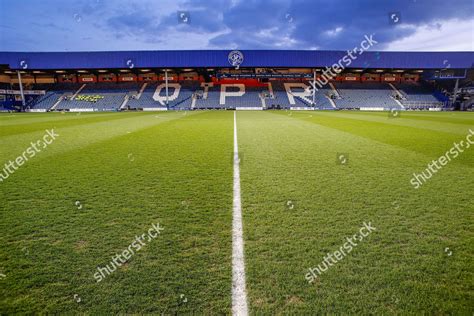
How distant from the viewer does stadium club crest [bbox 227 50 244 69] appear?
46938mm

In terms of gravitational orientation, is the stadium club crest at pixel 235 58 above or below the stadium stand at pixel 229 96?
above

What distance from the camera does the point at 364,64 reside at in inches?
1893

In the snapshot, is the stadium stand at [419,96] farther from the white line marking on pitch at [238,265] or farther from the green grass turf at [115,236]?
the white line marking on pitch at [238,265]

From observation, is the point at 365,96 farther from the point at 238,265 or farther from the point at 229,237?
the point at 238,265

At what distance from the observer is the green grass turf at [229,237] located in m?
2.42

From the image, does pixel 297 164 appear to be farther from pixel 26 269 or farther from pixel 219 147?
pixel 26 269

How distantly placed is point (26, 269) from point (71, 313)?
0.99m

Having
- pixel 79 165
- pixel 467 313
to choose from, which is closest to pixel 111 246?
pixel 467 313

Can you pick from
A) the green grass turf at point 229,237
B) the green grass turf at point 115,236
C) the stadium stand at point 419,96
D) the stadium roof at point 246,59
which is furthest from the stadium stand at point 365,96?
the green grass turf at point 115,236

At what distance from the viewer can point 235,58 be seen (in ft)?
155

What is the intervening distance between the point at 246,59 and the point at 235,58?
201 cm

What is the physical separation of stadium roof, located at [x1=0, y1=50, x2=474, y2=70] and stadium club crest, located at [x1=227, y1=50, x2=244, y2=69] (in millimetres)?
525

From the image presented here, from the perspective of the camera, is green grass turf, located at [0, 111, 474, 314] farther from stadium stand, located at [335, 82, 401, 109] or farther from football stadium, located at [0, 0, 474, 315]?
stadium stand, located at [335, 82, 401, 109]

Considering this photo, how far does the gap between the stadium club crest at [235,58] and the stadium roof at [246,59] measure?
525 mm
